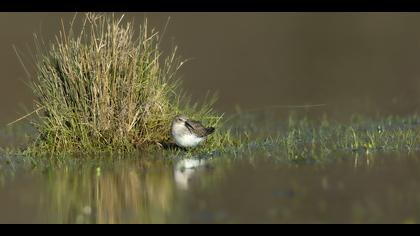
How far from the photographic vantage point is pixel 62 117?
16078 mm

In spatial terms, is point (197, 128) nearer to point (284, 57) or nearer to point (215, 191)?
point (215, 191)

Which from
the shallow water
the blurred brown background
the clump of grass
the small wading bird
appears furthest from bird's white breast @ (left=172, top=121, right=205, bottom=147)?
the blurred brown background

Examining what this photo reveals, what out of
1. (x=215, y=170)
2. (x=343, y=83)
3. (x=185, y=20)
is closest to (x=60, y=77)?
(x=215, y=170)

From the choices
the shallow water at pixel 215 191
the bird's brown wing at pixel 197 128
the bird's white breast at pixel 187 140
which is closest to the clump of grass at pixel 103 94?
the bird's brown wing at pixel 197 128

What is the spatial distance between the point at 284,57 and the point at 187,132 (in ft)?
52.9

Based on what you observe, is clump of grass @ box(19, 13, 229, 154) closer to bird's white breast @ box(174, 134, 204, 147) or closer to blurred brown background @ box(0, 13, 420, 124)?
bird's white breast @ box(174, 134, 204, 147)

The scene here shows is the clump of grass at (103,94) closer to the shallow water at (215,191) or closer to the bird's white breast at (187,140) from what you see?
the bird's white breast at (187,140)

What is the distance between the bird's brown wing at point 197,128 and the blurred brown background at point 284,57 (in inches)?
249

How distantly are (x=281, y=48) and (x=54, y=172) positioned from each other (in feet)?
61.5

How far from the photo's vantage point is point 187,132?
15164 millimetres

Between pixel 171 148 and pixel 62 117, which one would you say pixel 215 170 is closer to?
pixel 171 148

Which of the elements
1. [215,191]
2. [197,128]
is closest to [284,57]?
[197,128]

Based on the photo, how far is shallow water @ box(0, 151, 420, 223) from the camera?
10531mm

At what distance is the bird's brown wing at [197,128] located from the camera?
15.2 m
